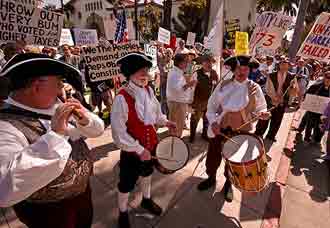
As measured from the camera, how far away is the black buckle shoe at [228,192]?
3571 mm

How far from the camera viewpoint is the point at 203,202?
352cm

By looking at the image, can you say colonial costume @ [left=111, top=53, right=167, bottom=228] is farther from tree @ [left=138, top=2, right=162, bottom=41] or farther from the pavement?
tree @ [left=138, top=2, right=162, bottom=41]

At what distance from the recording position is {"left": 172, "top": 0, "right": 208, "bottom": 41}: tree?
112 feet

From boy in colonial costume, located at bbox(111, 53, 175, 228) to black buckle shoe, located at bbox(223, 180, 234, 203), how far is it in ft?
4.50

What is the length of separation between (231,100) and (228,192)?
4.37ft

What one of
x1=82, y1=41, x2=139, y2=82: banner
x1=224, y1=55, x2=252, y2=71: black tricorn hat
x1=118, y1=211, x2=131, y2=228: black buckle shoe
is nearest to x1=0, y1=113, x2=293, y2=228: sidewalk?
x1=118, y1=211, x2=131, y2=228: black buckle shoe

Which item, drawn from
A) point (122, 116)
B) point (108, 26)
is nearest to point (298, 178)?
point (122, 116)

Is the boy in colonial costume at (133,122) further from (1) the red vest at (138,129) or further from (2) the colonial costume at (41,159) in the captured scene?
(2) the colonial costume at (41,159)

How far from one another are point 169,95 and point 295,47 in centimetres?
918

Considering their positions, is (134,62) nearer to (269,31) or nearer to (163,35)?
(269,31)

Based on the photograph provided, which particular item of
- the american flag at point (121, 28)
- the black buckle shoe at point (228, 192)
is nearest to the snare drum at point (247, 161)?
the black buckle shoe at point (228, 192)

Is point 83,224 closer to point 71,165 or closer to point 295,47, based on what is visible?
point 71,165

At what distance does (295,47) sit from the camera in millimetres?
11500

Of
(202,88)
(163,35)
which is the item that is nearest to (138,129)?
(202,88)
